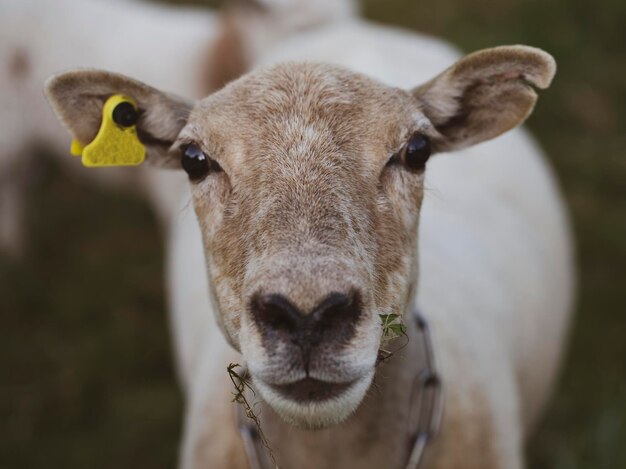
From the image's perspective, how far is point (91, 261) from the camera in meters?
6.19

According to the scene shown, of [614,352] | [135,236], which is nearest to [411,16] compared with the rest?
[135,236]

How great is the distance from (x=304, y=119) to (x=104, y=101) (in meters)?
0.69

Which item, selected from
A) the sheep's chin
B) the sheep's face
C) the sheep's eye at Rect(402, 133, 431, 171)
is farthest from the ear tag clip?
the sheep's chin

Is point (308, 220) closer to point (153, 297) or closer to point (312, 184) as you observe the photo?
point (312, 184)

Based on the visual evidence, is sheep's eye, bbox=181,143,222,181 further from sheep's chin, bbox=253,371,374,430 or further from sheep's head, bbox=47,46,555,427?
sheep's chin, bbox=253,371,374,430

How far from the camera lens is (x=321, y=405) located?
1.99 m

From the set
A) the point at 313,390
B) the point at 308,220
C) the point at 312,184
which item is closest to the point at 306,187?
the point at 312,184

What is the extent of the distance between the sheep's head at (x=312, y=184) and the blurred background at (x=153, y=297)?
1999 mm

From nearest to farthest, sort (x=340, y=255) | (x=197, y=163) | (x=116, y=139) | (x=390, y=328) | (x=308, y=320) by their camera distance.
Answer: (x=308, y=320)
(x=340, y=255)
(x=390, y=328)
(x=197, y=163)
(x=116, y=139)

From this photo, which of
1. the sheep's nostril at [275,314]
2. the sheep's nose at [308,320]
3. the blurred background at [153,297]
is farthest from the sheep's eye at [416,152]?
the blurred background at [153,297]

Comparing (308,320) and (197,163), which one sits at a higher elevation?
(197,163)

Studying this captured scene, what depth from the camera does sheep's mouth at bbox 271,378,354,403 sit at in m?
1.98

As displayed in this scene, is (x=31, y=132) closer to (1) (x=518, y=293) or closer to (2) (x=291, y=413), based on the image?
(1) (x=518, y=293)

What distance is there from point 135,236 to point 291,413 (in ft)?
15.6
